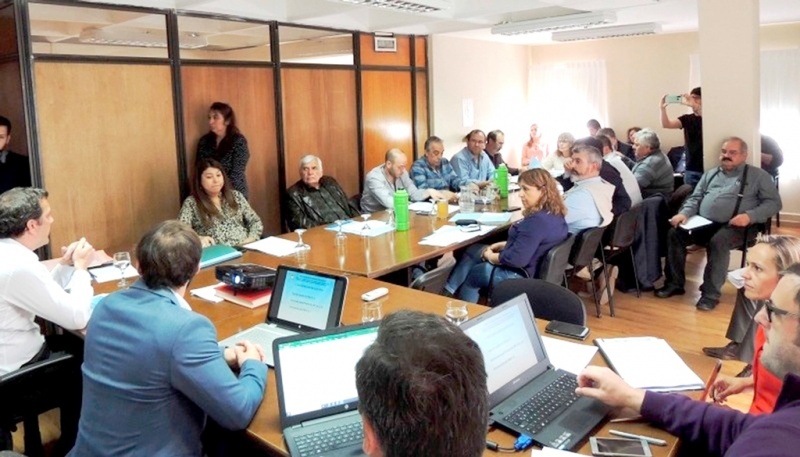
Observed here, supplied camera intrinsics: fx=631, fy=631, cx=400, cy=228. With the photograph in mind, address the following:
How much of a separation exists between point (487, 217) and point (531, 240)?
0.88 m

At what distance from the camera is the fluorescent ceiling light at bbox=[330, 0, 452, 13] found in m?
4.71

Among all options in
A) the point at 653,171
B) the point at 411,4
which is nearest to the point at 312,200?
the point at 411,4

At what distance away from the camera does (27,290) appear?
2383 mm

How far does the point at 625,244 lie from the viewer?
15.8 ft

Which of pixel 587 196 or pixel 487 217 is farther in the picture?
pixel 487 217

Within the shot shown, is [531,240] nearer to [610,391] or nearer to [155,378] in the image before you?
[610,391]

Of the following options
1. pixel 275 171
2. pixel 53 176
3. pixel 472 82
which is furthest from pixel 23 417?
pixel 472 82

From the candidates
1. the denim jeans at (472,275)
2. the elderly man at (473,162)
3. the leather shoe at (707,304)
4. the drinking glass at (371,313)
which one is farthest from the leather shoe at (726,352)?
the elderly man at (473,162)

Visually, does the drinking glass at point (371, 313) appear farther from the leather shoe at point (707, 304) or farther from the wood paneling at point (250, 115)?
the leather shoe at point (707, 304)

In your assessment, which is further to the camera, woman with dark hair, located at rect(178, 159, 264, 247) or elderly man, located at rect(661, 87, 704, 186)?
elderly man, located at rect(661, 87, 704, 186)

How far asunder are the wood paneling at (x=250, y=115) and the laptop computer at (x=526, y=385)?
3.85 m

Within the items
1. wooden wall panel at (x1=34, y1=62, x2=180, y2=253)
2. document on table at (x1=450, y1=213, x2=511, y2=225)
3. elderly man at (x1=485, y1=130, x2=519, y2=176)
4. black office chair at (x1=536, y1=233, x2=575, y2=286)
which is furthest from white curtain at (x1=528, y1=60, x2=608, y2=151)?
wooden wall panel at (x1=34, y1=62, x2=180, y2=253)

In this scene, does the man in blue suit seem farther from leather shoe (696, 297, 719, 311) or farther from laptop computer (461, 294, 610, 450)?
leather shoe (696, 297, 719, 311)

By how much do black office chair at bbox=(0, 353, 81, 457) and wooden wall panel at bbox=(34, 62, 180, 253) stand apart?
2244mm
